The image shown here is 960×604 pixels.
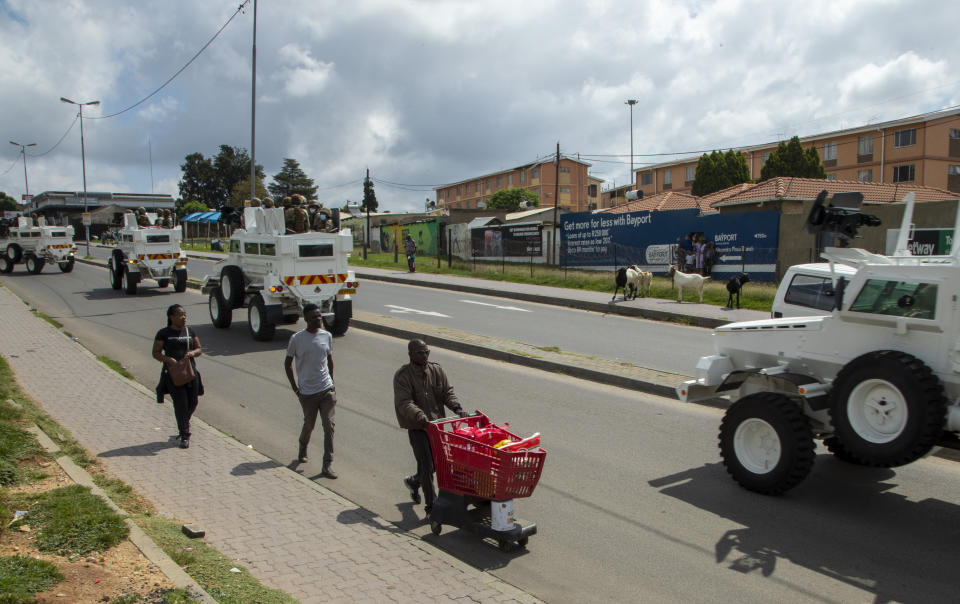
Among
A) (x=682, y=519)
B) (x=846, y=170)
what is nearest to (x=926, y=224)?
(x=682, y=519)

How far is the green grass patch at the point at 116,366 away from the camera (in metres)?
11.0

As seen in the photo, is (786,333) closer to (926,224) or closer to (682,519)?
(682,519)

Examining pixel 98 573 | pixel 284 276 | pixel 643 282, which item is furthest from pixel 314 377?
pixel 643 282

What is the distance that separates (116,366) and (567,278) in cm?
1632

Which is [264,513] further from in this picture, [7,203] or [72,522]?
[7,203]

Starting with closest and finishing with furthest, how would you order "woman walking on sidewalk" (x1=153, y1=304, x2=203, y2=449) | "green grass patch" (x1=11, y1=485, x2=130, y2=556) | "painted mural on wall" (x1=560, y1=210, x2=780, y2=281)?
1. "green grass patch" (x1=11, y1=485, x2=130, y2=556)
2. "woman walking on sidewalk" (x1=153, y1=304, x2=203, y2=449)
3. "painted mural on wall" (x1=560, y1=210, x2=780, y2=281)

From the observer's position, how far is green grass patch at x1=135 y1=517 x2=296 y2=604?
4027 mm

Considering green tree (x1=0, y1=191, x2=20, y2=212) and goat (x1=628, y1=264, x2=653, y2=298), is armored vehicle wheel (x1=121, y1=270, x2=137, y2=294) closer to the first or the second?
goat (x1=628, y1=264, x2=653, y2=298)

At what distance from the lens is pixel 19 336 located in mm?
14062

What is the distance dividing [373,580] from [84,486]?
263 cm

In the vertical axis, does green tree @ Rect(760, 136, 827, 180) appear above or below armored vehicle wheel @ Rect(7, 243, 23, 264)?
above

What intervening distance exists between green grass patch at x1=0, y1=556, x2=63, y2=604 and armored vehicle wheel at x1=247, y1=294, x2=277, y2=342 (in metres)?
9.75

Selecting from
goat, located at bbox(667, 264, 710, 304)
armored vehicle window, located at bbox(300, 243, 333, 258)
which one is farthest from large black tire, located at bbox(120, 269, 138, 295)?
goat, located at bbox(667, 264, 710, 304)

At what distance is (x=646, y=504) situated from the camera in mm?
5977
